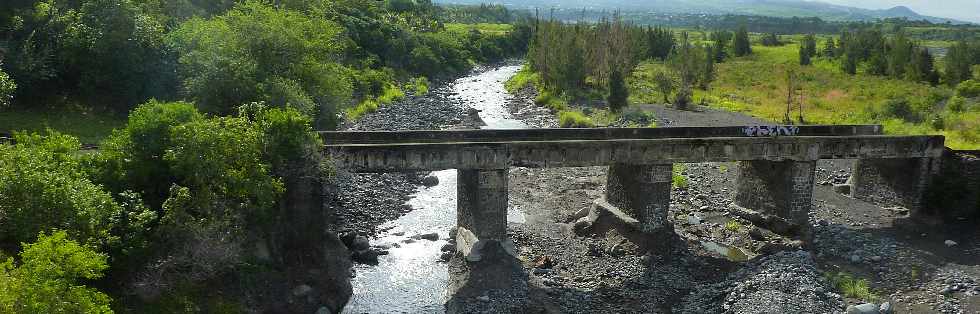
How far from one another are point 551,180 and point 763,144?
A: 17.0m

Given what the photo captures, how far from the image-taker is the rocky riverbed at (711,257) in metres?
27.8

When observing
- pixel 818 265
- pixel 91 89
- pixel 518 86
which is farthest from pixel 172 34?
pixel 518 86

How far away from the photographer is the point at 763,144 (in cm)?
3431

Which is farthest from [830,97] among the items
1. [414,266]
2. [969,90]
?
[414,266]

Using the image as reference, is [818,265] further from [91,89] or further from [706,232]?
[91,89]

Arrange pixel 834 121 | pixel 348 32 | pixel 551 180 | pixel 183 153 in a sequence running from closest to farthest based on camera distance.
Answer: pixel 183 153
pixel 551 180
pixel 834 121
pixel 348 32

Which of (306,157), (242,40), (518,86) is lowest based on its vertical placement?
(518,86)

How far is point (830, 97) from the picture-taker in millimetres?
87438

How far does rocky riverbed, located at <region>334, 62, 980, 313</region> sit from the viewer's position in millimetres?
27844

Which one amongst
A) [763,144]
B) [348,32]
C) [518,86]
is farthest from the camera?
[518,86]

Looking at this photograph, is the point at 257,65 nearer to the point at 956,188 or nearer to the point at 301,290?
the point at 301,290

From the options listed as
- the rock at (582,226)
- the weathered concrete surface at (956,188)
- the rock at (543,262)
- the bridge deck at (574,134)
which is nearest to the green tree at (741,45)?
the bridge deck at (574,134)

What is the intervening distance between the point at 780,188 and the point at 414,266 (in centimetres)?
2053

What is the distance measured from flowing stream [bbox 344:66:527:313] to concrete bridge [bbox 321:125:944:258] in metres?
2.89
